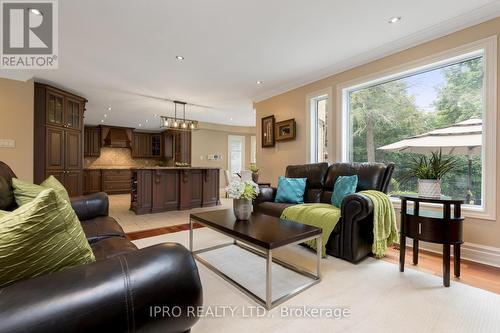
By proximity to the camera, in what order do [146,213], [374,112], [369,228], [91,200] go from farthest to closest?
[146,213], [374,112], [369,228], [91,200]

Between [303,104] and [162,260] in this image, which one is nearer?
[162,260]

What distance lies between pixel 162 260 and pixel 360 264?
2208mm

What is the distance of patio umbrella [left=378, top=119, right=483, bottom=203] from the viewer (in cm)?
255

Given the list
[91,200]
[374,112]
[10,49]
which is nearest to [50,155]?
[10,49]

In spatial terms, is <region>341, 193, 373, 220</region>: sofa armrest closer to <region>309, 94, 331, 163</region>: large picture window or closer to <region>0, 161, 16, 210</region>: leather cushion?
<region>309, 94, 331, 163</region>: large picture window

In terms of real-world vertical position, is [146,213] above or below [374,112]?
below

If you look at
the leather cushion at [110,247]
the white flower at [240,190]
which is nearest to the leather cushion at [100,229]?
the leather cushion at [110,247]

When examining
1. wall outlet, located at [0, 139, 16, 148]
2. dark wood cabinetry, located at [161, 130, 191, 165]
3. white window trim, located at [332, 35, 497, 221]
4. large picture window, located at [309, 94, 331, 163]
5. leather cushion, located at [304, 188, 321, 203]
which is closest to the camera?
white window trim, located at [332, 35, 497, 221]

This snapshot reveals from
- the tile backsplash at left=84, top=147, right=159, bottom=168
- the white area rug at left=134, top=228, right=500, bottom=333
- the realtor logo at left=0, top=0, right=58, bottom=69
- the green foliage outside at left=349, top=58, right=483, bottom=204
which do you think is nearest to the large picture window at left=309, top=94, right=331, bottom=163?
the green foliage outside at left=349, top=58, right=483, bottom=204

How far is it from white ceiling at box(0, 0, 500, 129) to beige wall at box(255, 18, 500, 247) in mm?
116

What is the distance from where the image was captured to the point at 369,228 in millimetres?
2496

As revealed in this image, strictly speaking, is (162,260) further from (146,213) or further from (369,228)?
(146,213)

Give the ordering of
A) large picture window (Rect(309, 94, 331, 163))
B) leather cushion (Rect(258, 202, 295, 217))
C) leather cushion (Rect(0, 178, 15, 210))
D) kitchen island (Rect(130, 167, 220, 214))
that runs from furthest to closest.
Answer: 1. kitchen island (Rect(130, 167, 220, 214))
2. large picture window (Rect(309, 94, 331, 163))
3. leather cushion (Rect(258, 202, 295, 217))
4. leather cushion (Rect(0, 178, 15, 210))

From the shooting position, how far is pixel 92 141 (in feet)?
27.5
